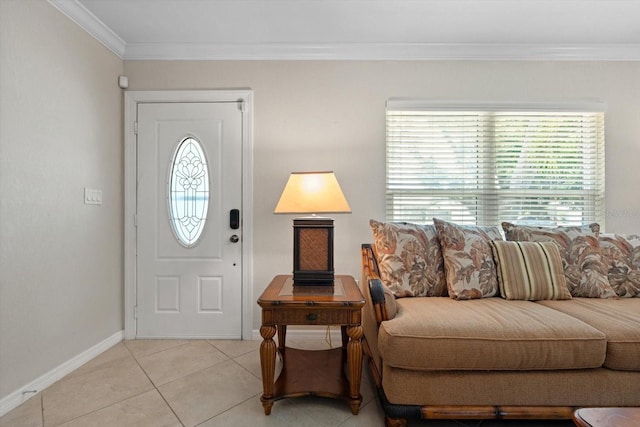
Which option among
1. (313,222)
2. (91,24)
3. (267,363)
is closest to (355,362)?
(267,363)

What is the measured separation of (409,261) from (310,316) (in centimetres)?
77

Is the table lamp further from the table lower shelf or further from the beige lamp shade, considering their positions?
the table lower shelf

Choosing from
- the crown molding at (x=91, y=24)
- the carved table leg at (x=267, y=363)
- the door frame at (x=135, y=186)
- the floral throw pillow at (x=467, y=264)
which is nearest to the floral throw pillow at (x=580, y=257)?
the floral throw pillow at (x=467, y=264)

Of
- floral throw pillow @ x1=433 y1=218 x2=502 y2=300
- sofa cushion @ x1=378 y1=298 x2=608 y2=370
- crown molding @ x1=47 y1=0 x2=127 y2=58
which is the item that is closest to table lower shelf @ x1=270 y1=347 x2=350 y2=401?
sofa cushion @ x1=378 y1=298 x2=608 y2=370

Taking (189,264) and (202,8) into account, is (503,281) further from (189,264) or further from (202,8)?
(202,8)

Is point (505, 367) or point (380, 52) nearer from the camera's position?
point (505, 367)

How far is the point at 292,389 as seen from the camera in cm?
165

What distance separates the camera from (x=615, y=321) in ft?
5.06

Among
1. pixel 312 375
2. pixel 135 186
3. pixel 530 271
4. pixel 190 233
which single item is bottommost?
pixel 312 375

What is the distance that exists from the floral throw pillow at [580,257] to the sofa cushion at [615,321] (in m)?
0.09

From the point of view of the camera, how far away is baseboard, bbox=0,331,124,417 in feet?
5.39

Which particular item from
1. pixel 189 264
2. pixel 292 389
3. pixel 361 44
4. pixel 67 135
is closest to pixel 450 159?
pixel 361 44

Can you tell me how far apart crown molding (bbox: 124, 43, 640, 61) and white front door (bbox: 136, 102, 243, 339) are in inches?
16.6

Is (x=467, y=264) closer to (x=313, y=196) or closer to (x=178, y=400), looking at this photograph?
(x=313, y=196)
